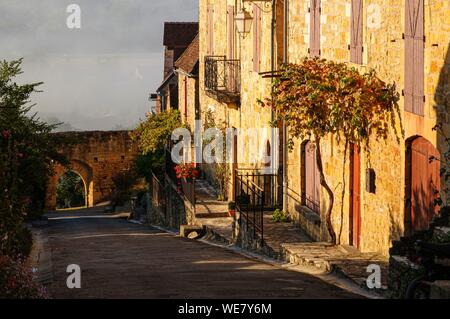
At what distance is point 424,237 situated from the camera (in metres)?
9.44

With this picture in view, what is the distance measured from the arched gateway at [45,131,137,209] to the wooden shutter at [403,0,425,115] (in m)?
33.9

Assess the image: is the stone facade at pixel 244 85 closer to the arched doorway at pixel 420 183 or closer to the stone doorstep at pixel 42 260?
the stone doorstep at pixel 42 260

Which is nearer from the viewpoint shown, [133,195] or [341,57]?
[341,57]

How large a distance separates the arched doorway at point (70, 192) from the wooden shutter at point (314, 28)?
33.7 meters

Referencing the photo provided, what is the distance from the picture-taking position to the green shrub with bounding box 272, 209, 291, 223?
1839cm

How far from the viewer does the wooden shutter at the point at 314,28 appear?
15680 mm

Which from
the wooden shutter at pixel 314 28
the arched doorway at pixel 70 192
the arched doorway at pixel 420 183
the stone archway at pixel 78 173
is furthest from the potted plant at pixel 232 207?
the arched doorway at pixel 70 192

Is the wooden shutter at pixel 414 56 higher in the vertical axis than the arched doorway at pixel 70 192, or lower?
higher

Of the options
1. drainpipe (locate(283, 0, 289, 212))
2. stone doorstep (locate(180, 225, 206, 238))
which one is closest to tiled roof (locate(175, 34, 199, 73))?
stone doorstep (locate(180, 225, 206, 238))

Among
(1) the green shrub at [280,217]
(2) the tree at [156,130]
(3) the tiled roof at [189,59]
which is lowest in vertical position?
(1) the green shrub at [280,217]

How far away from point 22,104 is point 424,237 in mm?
18271

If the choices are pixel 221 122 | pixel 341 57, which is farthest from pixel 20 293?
pixel 221 122

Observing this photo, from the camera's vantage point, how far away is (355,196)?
14.1m
